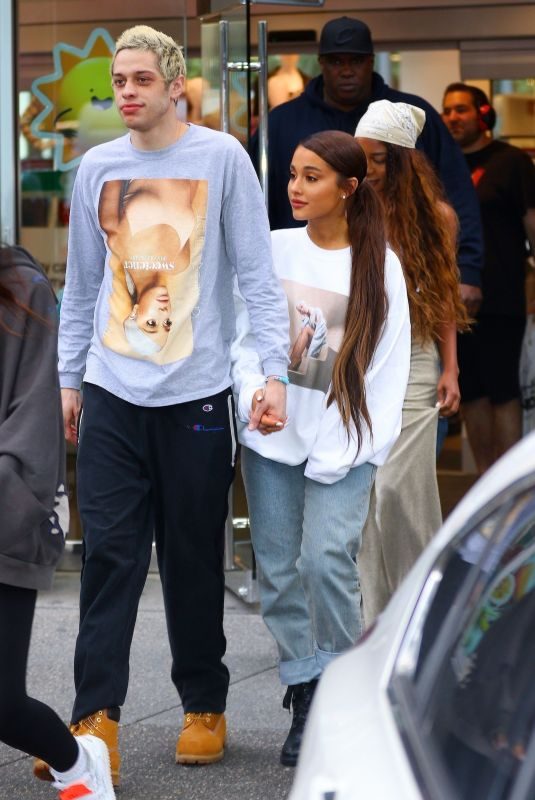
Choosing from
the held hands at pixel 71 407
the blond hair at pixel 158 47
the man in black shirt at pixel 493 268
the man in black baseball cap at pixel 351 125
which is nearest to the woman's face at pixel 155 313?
the held hands at pixel 71 407

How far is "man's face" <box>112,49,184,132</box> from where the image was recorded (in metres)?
4.18

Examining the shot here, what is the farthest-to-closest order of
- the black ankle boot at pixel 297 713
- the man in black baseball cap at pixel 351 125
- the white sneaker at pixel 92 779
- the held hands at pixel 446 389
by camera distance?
the man in black baseball cap at pixel 351 125, the held hands at pixel 446 389, the black ankle boot at pixel 297 713, the white sneaker at pixel 92 779

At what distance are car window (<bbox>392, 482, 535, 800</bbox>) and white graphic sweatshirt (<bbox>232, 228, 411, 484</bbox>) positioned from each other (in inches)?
82.7

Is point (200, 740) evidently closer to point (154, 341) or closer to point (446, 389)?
point (154, 341)

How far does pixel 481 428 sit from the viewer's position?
7773 mm

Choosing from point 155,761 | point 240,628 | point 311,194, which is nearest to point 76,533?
point 240,628

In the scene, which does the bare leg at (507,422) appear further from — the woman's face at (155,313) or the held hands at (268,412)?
the woman's face at (155,313)

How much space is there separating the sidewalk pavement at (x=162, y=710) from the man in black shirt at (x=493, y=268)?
74.3 inches

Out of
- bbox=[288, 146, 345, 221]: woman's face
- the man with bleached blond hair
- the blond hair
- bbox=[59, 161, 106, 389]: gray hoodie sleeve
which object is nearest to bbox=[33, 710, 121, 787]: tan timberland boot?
the man with bleached blond hair

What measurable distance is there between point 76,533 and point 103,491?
8.97 ft

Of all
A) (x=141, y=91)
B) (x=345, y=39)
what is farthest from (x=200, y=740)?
(x=345, y=39)

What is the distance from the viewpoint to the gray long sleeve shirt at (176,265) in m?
4.21

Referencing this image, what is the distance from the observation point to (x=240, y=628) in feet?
19.7

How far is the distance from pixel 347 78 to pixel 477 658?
13.1 ft
